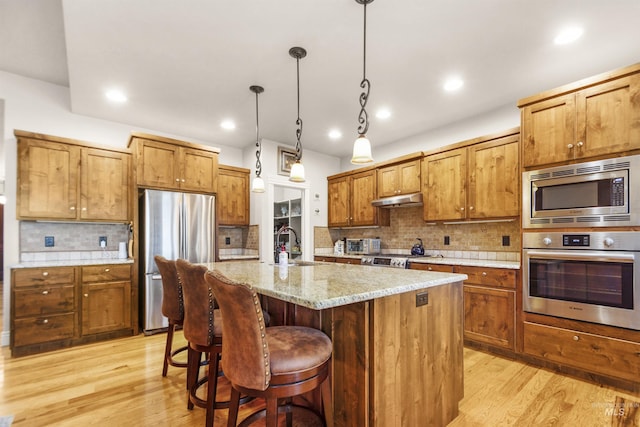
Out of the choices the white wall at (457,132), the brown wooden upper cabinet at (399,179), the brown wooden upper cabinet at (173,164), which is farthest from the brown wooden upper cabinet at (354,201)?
the brown wooden upper cabinet at (173,164)

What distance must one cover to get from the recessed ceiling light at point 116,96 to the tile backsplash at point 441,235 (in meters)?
3.26

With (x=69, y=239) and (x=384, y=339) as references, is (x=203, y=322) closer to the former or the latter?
(x=384, y=339)

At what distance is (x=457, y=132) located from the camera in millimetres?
4043

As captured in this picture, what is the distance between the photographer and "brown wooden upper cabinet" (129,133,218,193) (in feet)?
12.0

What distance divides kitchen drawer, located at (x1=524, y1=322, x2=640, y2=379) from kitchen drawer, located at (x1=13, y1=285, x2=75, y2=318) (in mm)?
4471

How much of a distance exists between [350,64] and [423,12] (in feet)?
2.49

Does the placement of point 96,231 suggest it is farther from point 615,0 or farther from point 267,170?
point 615,0

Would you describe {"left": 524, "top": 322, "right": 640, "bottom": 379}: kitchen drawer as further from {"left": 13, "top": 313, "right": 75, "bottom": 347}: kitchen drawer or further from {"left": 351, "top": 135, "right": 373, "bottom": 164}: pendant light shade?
{"left": 13, "top": 313, "right": 75, "bottom": 347}: kitchen drawer

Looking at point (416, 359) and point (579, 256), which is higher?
point (579, 256)

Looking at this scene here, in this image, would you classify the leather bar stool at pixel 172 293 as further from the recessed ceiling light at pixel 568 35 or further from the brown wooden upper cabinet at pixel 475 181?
the recessed ceiling light at pixel 568 35

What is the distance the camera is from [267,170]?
4789 millimetres

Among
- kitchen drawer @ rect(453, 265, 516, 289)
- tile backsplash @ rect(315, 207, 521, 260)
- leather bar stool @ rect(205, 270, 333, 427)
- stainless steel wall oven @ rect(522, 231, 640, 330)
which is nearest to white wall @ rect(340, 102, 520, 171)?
tile backsplash @ rect(315, 207, 521, 260)

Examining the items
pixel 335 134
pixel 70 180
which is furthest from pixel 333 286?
pixel 70 180

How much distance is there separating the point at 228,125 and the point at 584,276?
4.12 meters
